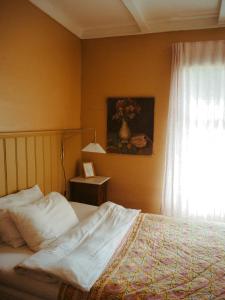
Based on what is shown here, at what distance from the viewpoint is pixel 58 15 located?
111 inches

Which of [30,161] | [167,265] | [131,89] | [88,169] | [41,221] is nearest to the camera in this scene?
[167,265]

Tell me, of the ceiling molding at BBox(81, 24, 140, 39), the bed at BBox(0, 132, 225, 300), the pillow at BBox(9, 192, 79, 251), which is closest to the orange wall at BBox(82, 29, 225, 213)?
the ceiling molding at BBox(81, 24, 140, 39)

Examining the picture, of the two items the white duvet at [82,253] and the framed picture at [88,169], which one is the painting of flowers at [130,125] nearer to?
the framed picture at [88,169]

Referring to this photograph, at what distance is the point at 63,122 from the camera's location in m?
3.13

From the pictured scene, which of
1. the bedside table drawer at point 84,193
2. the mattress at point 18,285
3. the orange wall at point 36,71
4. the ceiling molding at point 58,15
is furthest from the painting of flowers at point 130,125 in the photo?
the mattress at point 18,285

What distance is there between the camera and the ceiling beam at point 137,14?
2.44 m

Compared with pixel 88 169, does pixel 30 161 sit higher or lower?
higher

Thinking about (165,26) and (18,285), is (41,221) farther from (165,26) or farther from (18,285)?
(165,26)

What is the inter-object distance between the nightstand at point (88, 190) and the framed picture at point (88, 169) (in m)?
0.09

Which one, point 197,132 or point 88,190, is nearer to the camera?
point 197,132

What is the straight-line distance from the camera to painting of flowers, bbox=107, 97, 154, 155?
10.7ft

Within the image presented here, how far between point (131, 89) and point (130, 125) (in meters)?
0.47

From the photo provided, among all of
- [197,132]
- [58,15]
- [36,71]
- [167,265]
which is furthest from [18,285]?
[58,15]

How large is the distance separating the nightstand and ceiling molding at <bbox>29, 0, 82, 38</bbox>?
6.19 feet
